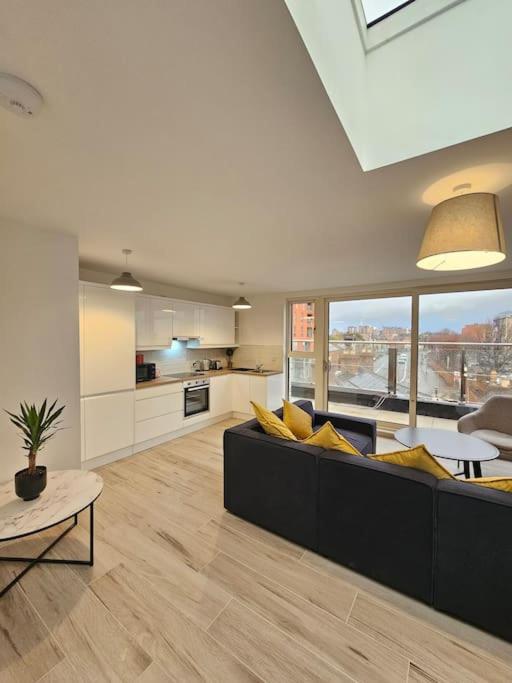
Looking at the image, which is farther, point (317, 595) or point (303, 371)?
point (303, 371)

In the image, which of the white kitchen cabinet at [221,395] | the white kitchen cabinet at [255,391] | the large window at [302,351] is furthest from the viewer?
the large window at [302,351]

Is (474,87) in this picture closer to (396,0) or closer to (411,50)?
(411,50)

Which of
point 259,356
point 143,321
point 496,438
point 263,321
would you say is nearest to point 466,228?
point 496,438

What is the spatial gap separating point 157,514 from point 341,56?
120 inches

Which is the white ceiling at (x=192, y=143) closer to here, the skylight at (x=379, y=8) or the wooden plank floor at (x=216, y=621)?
the skylight at (x=379, y=8)

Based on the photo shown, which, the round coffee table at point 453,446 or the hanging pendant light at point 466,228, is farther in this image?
the round coffee table at point 453,446

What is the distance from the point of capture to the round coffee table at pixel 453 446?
2.29 metres

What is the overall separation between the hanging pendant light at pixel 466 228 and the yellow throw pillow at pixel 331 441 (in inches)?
48.3

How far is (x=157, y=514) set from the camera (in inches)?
89.4

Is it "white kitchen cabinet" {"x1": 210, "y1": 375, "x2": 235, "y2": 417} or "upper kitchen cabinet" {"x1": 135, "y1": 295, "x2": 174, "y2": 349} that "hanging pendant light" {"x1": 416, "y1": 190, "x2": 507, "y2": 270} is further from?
"white kitchen cabinet" {"x1": 210, "y1": 375, "x2": 235, "y2": 417}

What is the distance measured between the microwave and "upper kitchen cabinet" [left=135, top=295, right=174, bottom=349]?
0.26 m

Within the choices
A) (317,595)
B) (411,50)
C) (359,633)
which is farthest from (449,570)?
(411,50)

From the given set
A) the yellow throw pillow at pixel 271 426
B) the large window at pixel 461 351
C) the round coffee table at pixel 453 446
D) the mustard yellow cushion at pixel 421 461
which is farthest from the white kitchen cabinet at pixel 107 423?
the large window at pixel 461 351

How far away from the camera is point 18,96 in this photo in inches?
39.9
